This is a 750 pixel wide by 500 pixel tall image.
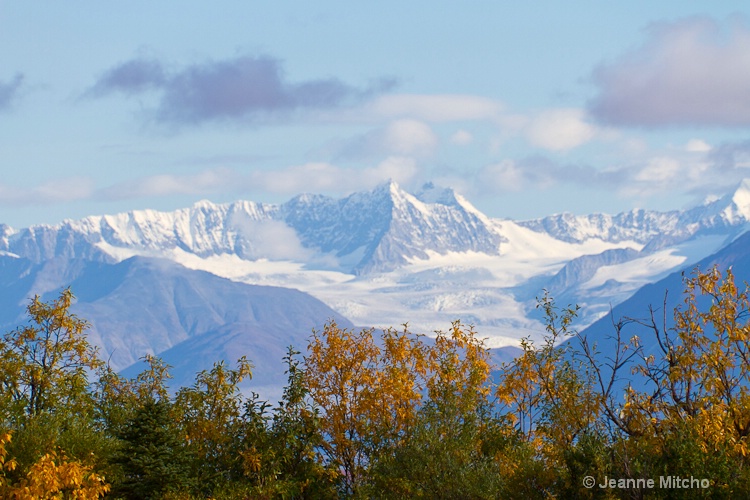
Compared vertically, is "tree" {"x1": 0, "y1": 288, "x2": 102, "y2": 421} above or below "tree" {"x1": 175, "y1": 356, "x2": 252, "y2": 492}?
above

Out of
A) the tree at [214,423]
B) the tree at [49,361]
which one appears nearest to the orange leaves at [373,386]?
the tree at [214,423]

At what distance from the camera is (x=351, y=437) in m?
49.8

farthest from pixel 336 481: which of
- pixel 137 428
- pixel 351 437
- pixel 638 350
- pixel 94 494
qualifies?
pixel 638 350

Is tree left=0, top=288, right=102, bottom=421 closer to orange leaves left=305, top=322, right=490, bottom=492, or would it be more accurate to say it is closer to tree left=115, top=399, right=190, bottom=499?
tree left=115, top=399, right=190, bottom=499

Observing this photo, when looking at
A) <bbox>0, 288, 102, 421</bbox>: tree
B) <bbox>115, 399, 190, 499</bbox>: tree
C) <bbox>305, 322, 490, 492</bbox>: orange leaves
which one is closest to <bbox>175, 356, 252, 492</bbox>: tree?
<bbox>115, 399, 190, 499</bbox>: tree

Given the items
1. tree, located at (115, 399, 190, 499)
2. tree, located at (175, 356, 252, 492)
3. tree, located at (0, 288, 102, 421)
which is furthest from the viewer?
tree, located at (0, 288, 102, 421)

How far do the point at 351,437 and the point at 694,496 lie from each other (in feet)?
62.5

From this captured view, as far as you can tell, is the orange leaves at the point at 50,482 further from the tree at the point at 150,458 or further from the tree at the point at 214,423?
the tree at the point at 214,423

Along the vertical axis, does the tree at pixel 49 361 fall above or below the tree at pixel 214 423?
above

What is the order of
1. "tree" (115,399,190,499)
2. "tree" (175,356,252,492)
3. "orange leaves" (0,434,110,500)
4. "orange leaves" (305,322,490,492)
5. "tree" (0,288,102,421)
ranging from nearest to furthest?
"orange leaves" (0,434,110,500)
"tree" (115,399,190,499)
"tree" (175,356,252,492)
"orange leaves" (305,322,490,492)
"tree" (0,288,102,421)

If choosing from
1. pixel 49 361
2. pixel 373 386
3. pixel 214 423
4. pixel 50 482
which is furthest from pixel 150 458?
pixel 49 361

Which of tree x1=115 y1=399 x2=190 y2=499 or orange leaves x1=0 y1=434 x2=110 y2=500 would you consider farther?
tree x1=115 y1=399 x2=190 y2=499

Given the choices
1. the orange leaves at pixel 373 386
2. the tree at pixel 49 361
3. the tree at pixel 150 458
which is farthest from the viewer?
the tree at pixel 49 361

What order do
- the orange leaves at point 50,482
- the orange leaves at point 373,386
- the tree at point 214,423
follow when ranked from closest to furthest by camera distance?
the orange leaves at point 50,482 < the tree at point 214,423 < the orange leaves at point 373,386
